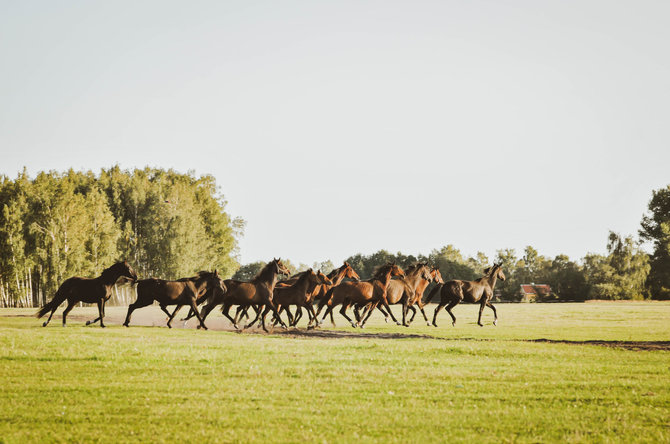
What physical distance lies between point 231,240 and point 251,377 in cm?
7162

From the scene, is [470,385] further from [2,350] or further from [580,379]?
[2,350]

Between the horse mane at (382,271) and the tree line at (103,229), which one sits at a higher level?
the tree line at (103,229)

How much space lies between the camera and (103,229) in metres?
65.6

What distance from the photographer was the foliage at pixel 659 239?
307ft

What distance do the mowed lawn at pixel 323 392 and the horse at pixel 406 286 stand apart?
10.2 meters

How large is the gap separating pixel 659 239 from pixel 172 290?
324ft

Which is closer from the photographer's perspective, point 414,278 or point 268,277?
point 268,277

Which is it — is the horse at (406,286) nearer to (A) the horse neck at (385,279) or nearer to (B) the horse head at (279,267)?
(A) the horse neck at (385,279)

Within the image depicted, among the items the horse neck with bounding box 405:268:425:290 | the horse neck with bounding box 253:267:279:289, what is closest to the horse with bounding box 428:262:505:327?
the horse neck with bounding box 405:268:425:290

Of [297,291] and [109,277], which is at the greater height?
[109,277]

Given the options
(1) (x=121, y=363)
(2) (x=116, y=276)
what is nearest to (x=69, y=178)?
(2) (x=116, y=276)

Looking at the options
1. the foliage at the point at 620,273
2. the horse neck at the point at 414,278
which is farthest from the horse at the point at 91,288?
the foliage at the point at 620,273

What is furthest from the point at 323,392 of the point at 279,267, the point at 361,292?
the point at 361,292

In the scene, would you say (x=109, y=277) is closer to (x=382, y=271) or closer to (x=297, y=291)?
(x=297, y=291)
